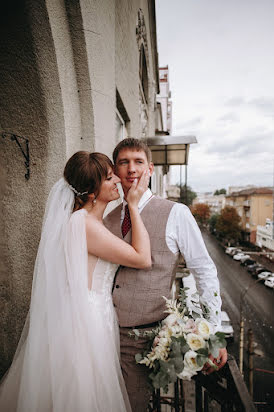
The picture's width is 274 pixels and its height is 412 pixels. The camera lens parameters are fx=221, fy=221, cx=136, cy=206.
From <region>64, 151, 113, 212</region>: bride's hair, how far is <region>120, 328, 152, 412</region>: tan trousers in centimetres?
110

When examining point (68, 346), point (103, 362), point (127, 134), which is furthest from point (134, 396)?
point (127, 134)

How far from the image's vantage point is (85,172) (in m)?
1.66

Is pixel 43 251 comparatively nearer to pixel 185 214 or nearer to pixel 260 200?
pixel 185 214

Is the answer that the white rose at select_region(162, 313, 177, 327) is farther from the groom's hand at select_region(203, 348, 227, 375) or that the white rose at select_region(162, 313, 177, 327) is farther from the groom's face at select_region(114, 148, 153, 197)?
the groom's face at select_region(114, 148, 153, 197)

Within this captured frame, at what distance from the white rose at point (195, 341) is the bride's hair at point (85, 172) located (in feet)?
3.78

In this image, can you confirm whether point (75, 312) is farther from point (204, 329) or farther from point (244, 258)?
point (244, 258)

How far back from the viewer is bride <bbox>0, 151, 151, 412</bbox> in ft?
4.64

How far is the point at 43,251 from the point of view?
1562 mm

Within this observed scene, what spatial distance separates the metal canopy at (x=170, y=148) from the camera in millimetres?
4969

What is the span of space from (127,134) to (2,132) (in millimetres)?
2917

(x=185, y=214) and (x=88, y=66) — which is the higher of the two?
(x=88, y=66)

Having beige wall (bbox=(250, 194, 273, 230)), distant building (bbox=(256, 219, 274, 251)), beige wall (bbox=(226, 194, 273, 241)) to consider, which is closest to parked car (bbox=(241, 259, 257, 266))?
distant building (bbox=(256, 219, 274, 251))

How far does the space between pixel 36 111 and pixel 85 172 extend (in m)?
0.86

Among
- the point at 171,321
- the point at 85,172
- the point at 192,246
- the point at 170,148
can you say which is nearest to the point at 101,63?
the point at 85,172
